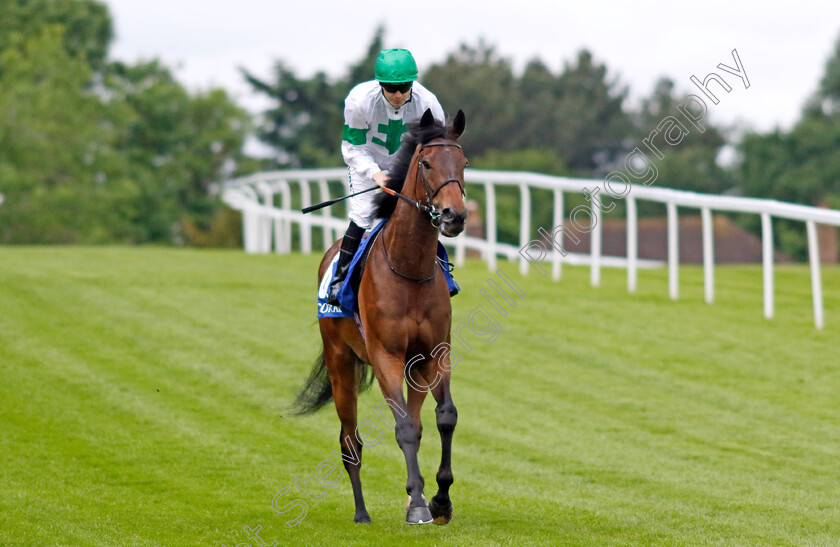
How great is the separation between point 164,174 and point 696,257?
77.5ft

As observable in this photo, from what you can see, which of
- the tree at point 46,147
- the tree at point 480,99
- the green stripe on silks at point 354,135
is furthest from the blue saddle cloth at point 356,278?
the tree at point 480,99

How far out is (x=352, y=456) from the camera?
6.71 meters

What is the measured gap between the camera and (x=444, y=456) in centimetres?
592

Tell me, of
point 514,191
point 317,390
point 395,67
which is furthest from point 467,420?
point 514,191

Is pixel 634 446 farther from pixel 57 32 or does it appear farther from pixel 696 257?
pixel 57 32

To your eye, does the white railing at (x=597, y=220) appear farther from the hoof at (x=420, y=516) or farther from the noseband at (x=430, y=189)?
the hoof at (x=420, y=516)

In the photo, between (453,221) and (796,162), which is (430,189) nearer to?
(453,221)

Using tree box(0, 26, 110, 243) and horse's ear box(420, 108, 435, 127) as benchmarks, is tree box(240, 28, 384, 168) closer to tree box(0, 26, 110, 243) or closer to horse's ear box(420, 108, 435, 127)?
tree box(0, 26, 110, 243)

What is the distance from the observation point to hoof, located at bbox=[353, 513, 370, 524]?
623 cm

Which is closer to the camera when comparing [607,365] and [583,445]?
[583,445]

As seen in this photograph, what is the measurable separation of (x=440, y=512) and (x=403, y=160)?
184 centimetres

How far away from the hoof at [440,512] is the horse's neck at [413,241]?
1.18 m

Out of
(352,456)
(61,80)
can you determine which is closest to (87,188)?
(61,80)

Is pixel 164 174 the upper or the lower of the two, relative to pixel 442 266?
upper
